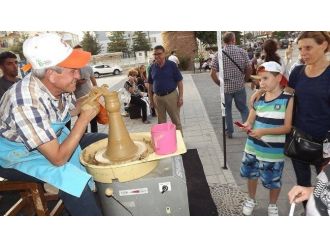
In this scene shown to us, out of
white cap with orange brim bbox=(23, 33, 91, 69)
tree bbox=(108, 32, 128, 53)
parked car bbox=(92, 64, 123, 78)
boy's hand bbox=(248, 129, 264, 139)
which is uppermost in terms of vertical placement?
→ white cap with orange brim bbox=(23, 33, 91, 69)

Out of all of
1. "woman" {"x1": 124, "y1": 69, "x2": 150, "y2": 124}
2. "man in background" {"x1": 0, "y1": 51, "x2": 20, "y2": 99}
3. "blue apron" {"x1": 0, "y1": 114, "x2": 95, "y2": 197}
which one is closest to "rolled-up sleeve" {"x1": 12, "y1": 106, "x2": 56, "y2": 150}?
"blue apron" {"x1": 0, "y1": 114, "x2": 95, "y2": 197}

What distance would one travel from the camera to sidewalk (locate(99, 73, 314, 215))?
10.1ft

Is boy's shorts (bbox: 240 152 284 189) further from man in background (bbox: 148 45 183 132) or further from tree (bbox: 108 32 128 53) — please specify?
tree (bbox: 108 32 128 53)

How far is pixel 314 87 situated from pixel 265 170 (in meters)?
0.81

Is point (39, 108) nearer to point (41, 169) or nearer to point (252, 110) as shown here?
point (41, 169)

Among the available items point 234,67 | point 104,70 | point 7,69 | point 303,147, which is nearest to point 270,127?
point 303,147

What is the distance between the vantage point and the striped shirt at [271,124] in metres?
2.48

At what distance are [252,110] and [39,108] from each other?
1.87 meters

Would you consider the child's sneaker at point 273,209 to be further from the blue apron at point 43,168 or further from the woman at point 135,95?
the woman at point 135,95

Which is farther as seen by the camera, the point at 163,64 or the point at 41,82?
the point at 163,64

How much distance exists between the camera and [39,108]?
5.61ft

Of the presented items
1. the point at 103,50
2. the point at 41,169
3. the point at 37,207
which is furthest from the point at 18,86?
the point at 103,50

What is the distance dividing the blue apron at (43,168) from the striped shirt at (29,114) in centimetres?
10

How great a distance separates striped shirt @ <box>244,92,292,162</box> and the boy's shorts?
2.0 inches
